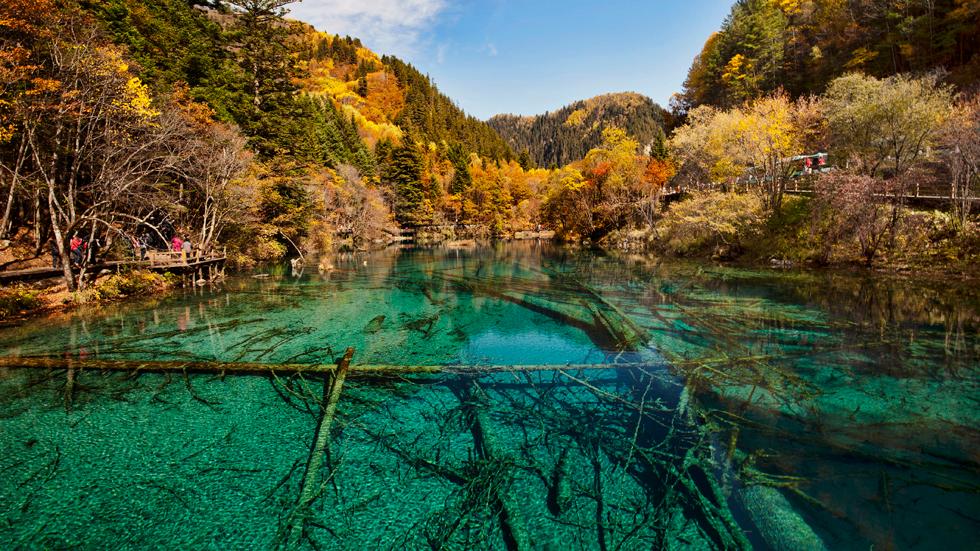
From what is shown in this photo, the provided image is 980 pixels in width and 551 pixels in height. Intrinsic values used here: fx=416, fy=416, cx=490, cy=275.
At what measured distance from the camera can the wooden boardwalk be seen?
48.5ft

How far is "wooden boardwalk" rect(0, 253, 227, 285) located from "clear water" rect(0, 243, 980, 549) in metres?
3.82

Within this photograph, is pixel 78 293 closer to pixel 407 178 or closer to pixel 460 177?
pixel 407 178

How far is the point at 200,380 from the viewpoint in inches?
342

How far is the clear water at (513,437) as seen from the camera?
4457mm

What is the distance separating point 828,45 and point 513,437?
59.4m

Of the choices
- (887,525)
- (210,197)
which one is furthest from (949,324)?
(210,197)

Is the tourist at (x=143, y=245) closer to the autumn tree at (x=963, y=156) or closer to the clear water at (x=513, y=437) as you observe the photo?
the clear water at (x=513, y=437)

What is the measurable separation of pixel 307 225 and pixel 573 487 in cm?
3215

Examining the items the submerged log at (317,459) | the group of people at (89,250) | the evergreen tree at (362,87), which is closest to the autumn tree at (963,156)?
the submerged log at (317,459)

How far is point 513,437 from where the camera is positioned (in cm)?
633

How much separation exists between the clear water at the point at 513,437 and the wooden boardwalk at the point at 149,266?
3.82 m

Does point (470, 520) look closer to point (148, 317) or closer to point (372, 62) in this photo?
point (148, 317)

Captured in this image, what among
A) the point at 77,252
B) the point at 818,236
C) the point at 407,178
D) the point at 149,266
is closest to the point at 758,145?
the point at 818,236

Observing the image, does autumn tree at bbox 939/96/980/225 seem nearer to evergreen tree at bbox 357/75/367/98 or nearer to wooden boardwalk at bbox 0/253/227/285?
wooden boardwalk at bbox 0/253/227/285
